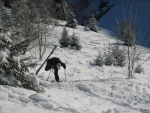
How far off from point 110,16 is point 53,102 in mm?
40397

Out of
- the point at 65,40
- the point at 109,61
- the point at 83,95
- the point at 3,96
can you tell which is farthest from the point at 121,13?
the point at 3,96

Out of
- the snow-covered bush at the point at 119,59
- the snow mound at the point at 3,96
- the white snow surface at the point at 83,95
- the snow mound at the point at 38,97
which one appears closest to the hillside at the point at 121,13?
the snow-covered bush at the point at 119,59

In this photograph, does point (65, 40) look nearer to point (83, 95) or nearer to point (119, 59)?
point (119, 59)

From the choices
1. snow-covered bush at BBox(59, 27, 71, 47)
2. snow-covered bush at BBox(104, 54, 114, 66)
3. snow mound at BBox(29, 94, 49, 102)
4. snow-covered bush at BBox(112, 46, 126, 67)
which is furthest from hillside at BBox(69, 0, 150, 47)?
snow mound at BBox(29, 94, 49, 102)

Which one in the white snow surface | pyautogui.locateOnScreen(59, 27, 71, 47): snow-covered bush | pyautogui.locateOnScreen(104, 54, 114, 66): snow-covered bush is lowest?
the white snow surface

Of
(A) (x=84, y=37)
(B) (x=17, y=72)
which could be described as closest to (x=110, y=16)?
(A) (x=84, y=37)

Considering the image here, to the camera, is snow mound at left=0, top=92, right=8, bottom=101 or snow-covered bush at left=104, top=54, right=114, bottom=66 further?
snow-covered bush at left=104, top=54, right=114, bottom=66

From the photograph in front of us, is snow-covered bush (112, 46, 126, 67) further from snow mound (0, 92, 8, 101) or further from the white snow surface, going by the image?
snow mound (0, 92, 8, 101)

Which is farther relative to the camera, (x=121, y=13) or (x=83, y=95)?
(x=121, y=13)

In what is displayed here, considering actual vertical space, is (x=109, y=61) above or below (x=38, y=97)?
above

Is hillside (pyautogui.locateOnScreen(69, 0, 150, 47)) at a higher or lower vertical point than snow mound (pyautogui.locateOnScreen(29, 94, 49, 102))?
higher

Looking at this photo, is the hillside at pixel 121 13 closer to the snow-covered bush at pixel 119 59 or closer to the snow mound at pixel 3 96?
the snow-covered bush at pixel 119 59

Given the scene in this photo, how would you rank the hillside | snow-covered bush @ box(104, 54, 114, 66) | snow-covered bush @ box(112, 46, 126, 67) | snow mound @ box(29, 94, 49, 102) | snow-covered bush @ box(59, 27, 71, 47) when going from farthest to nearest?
the hillside < snow-covered bush @ box(59, 27, 71, 47) < snow-covered bush @ box(112, 46, 126, 67) < snow-covered bush @ box(104, 54, 114, 66) < snow mound @ box(29, 94, 49, 102)

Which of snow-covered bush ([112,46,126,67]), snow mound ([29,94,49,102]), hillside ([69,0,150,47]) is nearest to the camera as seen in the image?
snow mound ([29,94,49,102])
